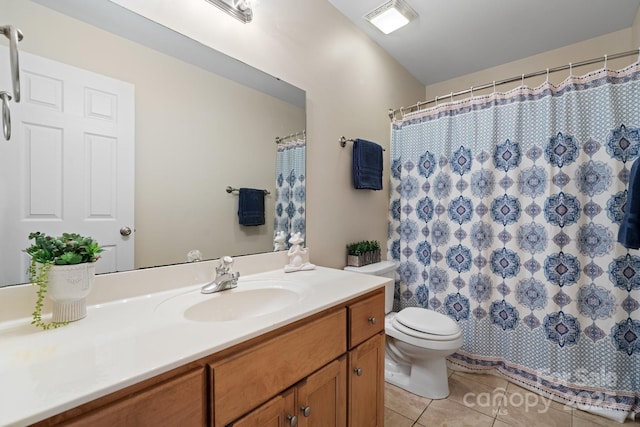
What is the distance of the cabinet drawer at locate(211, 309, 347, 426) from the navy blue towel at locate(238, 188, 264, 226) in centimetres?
63

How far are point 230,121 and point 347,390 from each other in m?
1.25

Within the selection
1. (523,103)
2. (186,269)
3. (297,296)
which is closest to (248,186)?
(186,269)

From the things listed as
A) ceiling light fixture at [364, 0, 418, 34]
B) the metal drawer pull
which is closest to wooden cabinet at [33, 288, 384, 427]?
the metal drawer pull

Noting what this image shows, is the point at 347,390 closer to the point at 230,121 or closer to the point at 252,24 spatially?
the point at 230,121

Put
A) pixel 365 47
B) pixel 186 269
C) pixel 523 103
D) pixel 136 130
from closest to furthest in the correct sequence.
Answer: pixel 136 130
pixel 186 269
pixel 523 103
pixel 365 47

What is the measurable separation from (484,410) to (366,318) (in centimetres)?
108

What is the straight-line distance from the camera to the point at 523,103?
1811mm

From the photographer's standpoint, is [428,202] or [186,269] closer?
[186,269]

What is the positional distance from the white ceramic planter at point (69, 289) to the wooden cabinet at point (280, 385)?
0.40 meters

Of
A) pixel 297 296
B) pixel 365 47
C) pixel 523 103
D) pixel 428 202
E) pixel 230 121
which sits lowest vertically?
pixel 297 296

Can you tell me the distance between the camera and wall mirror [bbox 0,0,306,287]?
0.83 m

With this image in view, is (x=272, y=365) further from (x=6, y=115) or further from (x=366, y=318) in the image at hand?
(x=6, y=115)

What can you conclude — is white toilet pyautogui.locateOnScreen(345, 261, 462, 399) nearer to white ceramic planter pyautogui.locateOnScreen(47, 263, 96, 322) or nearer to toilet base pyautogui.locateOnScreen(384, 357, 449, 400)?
toilet base pyautogui.locateOnScreen(384, 357, 449, 400)

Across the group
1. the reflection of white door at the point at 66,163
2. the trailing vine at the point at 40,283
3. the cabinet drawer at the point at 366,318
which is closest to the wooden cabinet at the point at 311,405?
the cabinet drawer at the point at 366,318
